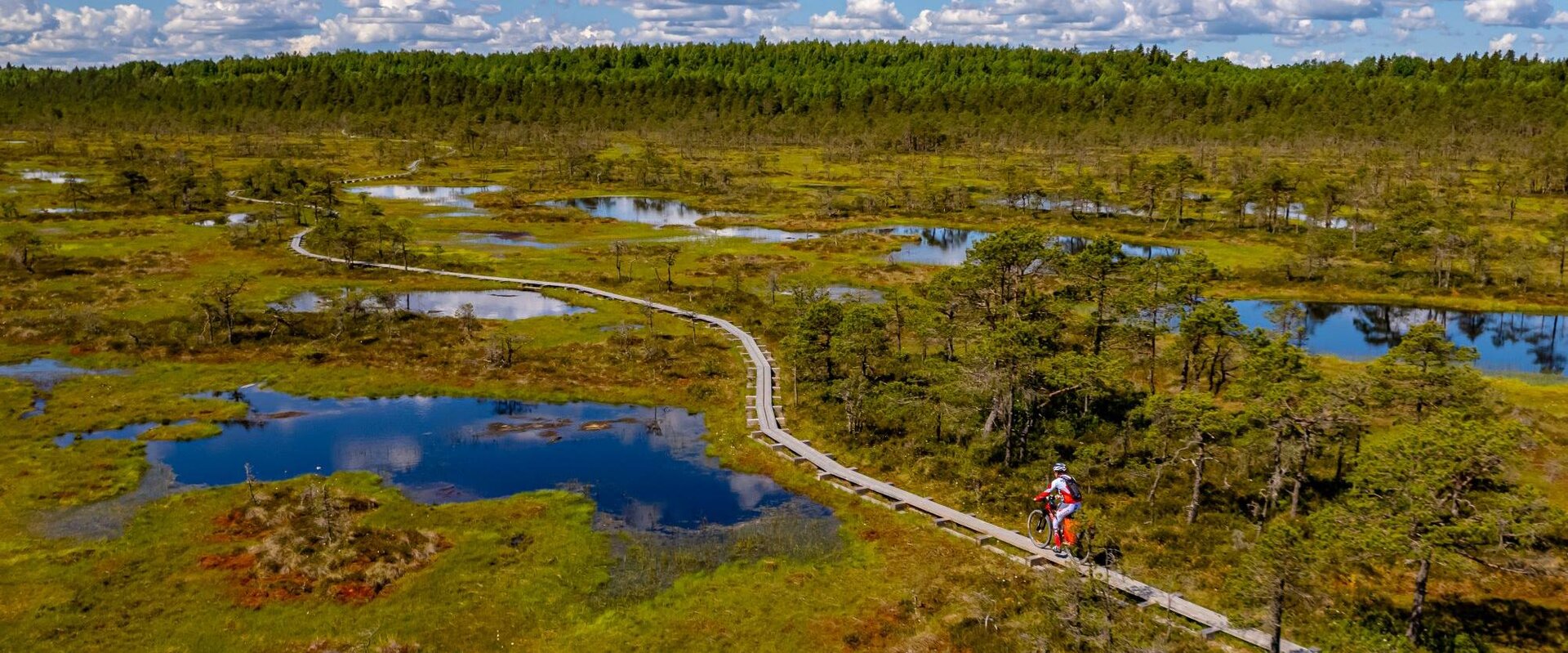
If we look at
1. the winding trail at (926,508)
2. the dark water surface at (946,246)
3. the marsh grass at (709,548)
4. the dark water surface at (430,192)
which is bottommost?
the marsh grass at (709,548)

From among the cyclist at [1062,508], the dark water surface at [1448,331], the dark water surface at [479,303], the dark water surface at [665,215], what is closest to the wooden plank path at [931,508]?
the cyclist at [1062,508]

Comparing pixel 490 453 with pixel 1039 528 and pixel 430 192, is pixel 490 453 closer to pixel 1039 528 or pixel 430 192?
pixel 1039 528

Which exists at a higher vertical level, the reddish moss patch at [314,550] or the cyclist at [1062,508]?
the cyclist at [1062,508]

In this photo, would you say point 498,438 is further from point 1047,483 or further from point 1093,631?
point 1093,631

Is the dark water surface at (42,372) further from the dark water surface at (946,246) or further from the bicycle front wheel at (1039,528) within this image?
the dark water surface at (946,246)

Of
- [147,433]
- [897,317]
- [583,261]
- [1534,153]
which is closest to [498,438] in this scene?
[147,433]

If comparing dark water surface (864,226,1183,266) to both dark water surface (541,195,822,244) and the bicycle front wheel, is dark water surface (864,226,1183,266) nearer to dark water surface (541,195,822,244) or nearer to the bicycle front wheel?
dark water surface (541,195,822,244)
